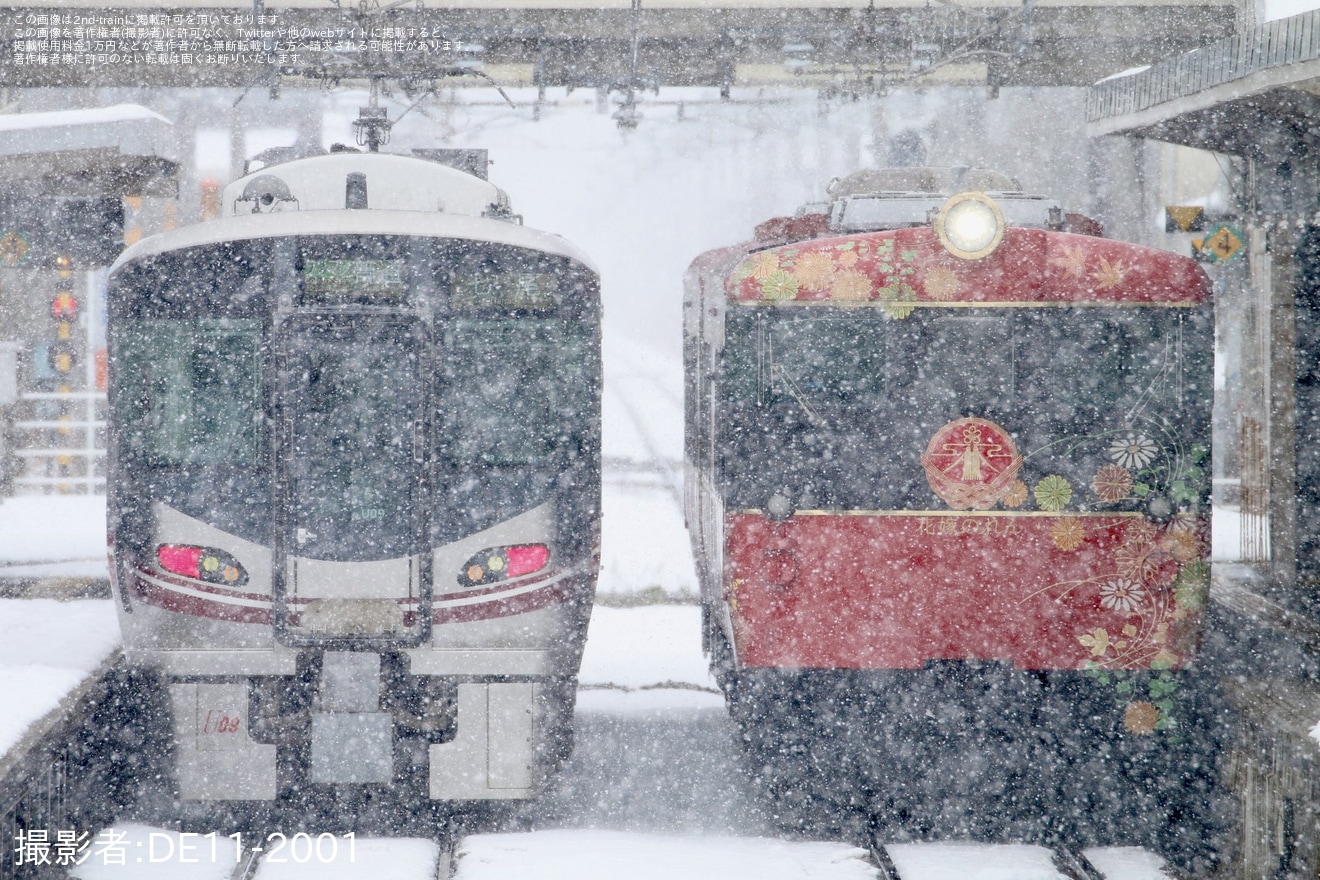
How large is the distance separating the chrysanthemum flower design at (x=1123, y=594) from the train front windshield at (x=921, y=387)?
52cm

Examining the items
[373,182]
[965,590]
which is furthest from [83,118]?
[965,590]

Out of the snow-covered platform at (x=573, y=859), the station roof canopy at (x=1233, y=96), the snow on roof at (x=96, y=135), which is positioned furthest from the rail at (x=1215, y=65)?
the snow on roof at (x=96, y=135)

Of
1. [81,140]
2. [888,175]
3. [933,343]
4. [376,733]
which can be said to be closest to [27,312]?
[81,140]

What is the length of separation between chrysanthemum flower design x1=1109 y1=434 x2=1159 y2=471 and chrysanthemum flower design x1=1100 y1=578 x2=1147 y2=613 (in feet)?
1.85

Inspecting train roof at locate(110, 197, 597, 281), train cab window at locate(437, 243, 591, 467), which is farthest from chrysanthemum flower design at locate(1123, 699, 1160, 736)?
train roof at locate(110, 197, 597, 281)

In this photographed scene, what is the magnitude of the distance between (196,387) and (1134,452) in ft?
14.9

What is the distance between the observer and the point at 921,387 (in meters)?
6.43

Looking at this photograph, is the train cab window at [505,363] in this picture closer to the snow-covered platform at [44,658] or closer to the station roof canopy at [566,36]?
the snow-covered platform at [44,658]

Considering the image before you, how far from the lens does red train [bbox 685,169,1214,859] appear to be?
20.8 feet

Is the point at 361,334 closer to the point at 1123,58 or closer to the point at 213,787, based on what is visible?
the point at 213,787

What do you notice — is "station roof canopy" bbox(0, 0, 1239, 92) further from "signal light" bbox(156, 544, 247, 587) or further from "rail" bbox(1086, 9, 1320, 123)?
"signal light" bbox(156, 544, 247, 587)

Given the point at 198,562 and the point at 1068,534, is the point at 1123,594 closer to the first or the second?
the point at 1068,534

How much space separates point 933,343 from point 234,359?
336cm

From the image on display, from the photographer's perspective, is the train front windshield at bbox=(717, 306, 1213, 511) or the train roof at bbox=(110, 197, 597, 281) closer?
the train roof at bbox=(110, 197, 597, 281)
